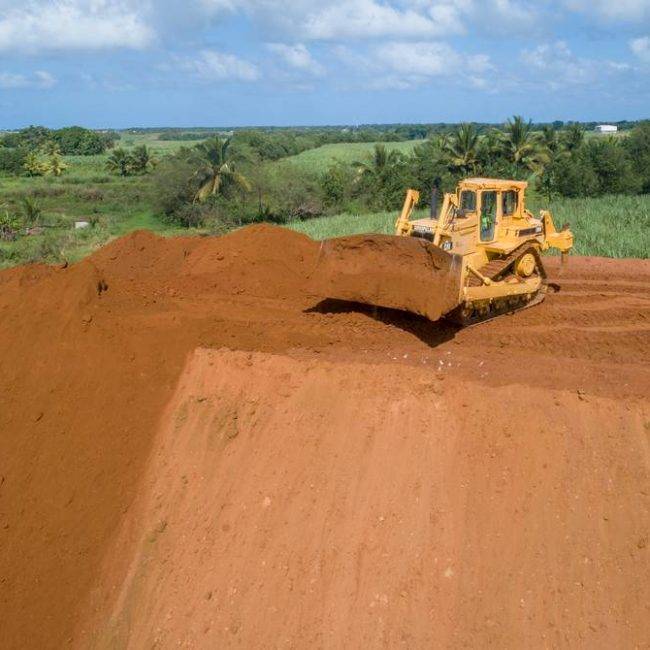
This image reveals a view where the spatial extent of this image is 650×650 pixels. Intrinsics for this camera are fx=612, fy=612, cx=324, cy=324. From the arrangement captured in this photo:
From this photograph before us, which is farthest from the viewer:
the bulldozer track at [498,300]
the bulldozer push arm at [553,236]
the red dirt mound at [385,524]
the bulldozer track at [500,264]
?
the bulldozer push arm at [553,236]

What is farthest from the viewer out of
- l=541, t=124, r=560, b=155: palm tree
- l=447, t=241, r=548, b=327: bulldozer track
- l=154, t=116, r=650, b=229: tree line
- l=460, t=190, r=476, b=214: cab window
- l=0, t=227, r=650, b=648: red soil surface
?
l=541, t=124, r=560, b=155: palm tree

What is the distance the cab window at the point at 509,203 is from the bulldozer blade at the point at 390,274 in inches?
95.5

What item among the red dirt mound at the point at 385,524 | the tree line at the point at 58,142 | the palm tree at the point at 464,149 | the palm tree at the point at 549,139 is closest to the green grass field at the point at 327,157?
the palm tree at the point at 464,149

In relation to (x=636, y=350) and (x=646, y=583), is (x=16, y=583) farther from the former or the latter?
(x=636, y=350)

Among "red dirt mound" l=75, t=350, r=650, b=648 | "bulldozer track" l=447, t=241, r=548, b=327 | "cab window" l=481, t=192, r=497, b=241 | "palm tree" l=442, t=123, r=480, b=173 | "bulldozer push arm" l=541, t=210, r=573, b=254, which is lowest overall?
"red dirt mound" l=75, t=350, r=650, b=648

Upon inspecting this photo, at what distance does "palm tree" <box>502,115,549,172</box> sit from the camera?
37250mm

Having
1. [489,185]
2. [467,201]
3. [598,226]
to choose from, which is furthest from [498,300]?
[598,226]

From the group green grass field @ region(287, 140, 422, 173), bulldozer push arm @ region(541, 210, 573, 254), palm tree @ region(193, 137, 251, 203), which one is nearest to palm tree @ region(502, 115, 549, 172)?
green grass field @ region(287, 140, 422, 173)

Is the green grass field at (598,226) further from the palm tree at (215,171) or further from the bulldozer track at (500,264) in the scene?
the palm tree at (215,171)

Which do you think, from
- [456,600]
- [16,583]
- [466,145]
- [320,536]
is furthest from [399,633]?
[466,145]

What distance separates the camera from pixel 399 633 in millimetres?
5707

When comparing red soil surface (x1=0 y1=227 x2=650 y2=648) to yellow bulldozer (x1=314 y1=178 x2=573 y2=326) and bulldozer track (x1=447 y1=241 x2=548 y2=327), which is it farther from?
yellow bulldozer (x1=314 y1=178 x2=573 y2=326)

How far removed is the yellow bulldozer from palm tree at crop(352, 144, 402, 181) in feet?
83.8

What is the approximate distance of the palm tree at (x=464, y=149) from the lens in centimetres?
3688
